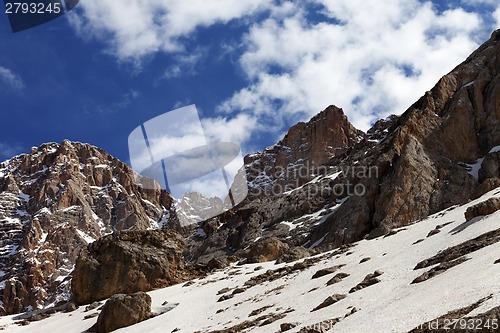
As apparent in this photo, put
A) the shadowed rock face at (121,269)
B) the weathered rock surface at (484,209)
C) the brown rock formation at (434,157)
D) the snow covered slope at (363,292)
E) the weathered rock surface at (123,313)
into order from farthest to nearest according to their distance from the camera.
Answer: the brown rock formation at (434,157) < the shadowed rock face at (121,269) < the weathered rock surface at (123,313) < the weathered rock surface at (484,209) < the snow covered slope at (363,292)

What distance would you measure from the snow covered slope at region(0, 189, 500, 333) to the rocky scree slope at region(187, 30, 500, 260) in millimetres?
12461

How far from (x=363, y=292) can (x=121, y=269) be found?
113 ft

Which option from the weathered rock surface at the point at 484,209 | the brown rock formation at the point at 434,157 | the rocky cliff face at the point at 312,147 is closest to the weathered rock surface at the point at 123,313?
the brown rock formation at the point at 434,157

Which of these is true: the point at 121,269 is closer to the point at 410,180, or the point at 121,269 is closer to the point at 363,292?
the point at 410,180

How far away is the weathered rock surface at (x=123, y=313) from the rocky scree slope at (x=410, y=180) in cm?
1897

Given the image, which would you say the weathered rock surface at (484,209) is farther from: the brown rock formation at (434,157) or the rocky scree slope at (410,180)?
the brown rock formation at (434,157)

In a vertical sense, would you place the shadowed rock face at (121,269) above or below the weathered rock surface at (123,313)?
above

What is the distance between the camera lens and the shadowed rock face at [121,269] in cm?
4791

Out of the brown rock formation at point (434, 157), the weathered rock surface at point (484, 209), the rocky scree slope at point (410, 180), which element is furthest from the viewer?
the rocky scree slope at point (410, 180)

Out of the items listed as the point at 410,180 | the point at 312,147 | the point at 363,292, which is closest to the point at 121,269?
the point at 410,180

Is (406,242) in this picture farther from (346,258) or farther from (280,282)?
(280,282)

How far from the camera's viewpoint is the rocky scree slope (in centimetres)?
5628

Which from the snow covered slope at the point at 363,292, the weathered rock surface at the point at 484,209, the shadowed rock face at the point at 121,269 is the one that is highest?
the shadowed rock face at the point at 121,269

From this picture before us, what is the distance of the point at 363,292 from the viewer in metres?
18.5
